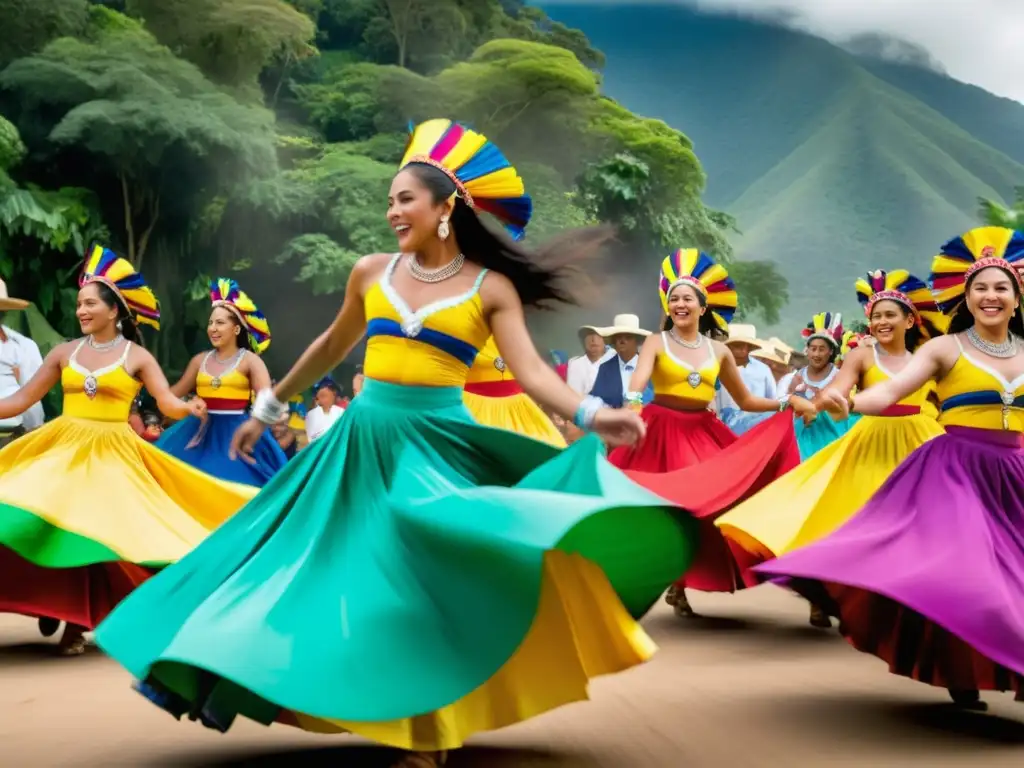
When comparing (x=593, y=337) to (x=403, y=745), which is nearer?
(x=403, y=745)

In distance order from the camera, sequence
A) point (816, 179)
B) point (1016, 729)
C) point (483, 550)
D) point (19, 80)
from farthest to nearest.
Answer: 1. point (816, 179)
2. point (19, 80)
3. point (1016, 729)
4. point (483, 550)

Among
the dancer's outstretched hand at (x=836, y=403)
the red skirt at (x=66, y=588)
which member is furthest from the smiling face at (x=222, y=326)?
the dancer's outstretched hand at (x=836, y=403)

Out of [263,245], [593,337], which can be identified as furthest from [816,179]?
[593,337]

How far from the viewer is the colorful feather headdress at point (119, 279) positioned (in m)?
7.91

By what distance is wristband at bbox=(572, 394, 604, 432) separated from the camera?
14.8 ft

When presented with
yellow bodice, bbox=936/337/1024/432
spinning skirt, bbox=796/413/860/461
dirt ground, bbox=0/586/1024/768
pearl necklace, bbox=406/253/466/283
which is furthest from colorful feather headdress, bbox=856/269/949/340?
pearl necklace, bbox=406/253/466/283

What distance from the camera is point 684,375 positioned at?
30.3 ft

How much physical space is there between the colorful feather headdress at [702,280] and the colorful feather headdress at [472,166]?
4.26 metres

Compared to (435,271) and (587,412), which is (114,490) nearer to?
(435,271)

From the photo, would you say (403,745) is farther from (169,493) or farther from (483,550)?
(169,493)

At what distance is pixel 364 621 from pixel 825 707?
257 centimetres

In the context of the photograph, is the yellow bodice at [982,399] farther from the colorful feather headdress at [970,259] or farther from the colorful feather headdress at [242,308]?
the colorful feather headdress at [242,308]

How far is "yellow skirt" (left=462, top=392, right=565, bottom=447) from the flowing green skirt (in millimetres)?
4277

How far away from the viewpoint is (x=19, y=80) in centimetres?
2792
